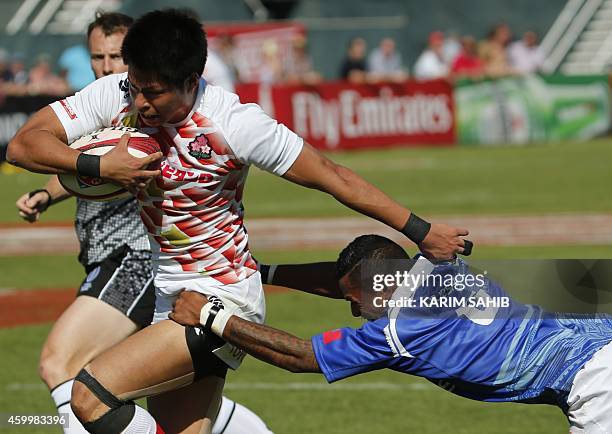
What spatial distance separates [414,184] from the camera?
837 inches

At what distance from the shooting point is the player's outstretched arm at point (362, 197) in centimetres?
530

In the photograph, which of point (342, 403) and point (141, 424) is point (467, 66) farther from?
point (141, 424)

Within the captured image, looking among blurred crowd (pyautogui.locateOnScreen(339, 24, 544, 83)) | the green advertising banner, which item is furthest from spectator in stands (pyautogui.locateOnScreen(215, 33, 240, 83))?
the green advertising banner

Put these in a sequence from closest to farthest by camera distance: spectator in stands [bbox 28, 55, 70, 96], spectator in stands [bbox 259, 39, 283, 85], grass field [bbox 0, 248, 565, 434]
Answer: grass field [bbox 0, 248, 565, 434]
spectator in stands [bbox 28, 55, 70, 96]
spectator in stands [bbox 259, 39, 283, 85]

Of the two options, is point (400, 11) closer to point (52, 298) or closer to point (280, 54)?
point (280, 54)

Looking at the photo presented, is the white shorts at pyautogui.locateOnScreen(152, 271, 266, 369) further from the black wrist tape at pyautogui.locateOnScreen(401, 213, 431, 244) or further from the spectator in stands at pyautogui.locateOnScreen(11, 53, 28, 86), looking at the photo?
the spectator in stands at pyautogui.locateOnScreen(11, 53, 28, 86)

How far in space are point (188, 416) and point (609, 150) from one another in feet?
73.3

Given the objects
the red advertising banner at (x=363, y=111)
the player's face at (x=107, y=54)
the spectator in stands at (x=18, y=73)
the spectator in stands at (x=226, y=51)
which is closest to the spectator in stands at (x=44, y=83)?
the spectator in stands at (x=18, y=73)

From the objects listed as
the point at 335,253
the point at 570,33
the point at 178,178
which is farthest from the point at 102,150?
the point at 570,33

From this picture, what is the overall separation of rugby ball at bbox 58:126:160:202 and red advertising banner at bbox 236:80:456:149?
65.9ft

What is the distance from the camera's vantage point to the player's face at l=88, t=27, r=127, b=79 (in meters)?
6.96

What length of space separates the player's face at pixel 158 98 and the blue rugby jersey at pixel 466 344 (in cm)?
115

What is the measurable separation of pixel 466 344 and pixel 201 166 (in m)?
1.37

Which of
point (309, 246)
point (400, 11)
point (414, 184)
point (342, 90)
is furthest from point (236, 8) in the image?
point (309, 246)
